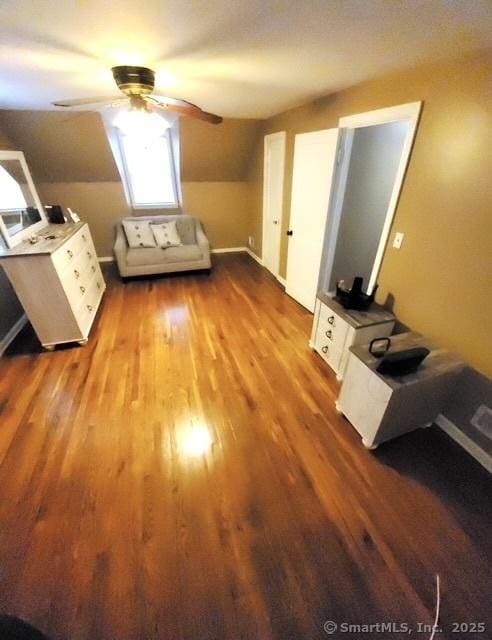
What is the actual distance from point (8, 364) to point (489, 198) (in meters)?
3.73

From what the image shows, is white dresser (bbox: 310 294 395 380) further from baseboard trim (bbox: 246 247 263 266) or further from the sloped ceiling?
the sloped ceiling

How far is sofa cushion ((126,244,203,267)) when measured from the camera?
3871mm

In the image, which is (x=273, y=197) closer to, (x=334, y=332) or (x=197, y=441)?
(x=334, y=332)

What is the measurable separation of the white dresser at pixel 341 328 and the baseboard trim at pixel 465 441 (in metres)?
0.69

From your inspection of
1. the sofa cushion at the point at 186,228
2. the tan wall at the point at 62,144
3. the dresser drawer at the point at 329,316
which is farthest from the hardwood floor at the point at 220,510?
the tan wall at the point at 62,144

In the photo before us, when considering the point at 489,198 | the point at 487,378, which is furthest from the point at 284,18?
the point at 487,378

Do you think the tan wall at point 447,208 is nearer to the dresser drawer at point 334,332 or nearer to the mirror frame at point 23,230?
the dresser drawer at point 334,332

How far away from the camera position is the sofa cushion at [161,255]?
387cm

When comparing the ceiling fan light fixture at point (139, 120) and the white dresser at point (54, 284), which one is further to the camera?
the white dresser at point (54, 284)

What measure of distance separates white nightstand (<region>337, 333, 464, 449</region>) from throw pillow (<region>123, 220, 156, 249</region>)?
3569 mm

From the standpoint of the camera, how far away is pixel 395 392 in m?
1.46

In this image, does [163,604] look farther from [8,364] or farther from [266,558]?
[8,364]

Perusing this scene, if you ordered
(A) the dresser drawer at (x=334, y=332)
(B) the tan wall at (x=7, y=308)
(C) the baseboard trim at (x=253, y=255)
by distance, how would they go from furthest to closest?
(C) the baseboard trim at (x=253, y=255)
(B) the tan wall at (x=7, y=308)
(A) the dresser drawer at (x=334, y=332)

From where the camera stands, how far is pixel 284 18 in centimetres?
102
